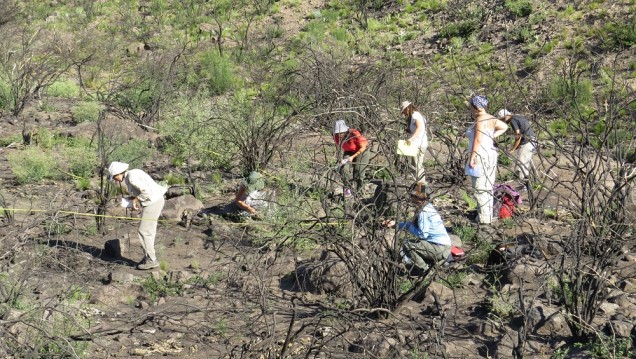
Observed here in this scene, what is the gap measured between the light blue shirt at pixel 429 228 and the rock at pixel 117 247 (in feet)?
11.1

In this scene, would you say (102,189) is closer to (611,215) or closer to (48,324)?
(48,324)

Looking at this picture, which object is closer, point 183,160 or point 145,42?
point 183,160

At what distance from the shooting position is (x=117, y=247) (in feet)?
34.2

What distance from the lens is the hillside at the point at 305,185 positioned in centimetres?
761

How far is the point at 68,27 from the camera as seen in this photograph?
92.2 feet

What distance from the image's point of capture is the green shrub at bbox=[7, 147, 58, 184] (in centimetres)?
1320

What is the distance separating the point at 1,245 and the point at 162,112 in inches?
373

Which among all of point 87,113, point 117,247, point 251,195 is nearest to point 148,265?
point 117,247

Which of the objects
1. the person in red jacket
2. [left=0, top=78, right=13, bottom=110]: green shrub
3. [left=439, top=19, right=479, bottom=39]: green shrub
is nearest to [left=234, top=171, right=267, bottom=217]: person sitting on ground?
the person in red jacket

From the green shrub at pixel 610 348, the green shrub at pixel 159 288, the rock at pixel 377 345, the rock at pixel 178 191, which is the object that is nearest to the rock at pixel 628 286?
the green shrub at pixel 610 348

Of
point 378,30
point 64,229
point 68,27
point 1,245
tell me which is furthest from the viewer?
point 68,27

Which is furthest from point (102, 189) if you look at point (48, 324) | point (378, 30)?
point (378, 30)

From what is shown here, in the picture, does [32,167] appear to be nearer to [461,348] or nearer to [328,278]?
[328,278]

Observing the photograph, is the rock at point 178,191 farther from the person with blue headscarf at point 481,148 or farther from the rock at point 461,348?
the rock at point 461,348
